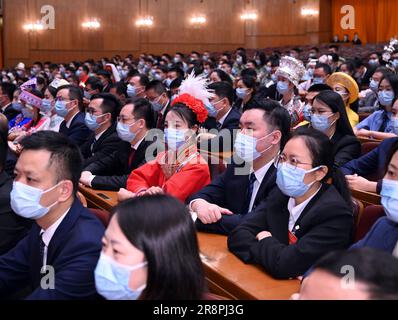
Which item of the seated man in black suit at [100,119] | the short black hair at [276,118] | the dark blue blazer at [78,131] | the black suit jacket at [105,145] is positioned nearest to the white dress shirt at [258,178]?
the short black hair at [276,118]

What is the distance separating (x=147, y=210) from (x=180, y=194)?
1.83 metres

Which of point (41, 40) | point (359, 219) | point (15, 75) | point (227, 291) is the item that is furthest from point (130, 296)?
point (41, 40)

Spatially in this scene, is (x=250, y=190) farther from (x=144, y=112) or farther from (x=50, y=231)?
(x=144, y=112)

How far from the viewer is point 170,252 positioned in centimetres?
153

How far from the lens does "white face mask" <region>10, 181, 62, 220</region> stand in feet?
7.36

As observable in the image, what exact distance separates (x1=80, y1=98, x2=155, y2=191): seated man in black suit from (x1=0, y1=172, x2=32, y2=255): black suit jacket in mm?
1608

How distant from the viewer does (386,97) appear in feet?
18.4

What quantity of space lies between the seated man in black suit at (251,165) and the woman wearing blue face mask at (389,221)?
0.88m

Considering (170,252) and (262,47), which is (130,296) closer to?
(170,252)

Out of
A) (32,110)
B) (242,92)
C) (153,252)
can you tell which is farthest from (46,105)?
(153,252)

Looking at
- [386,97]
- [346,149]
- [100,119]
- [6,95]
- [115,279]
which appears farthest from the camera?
[6,95]

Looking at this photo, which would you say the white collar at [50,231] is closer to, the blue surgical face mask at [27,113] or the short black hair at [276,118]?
the short black hair at [276,118]

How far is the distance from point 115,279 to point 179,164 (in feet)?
6.44

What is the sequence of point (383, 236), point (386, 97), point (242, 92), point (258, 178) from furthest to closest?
point (242, 92)
point (386, 97)
point (258, 178)
point (383, 236)
